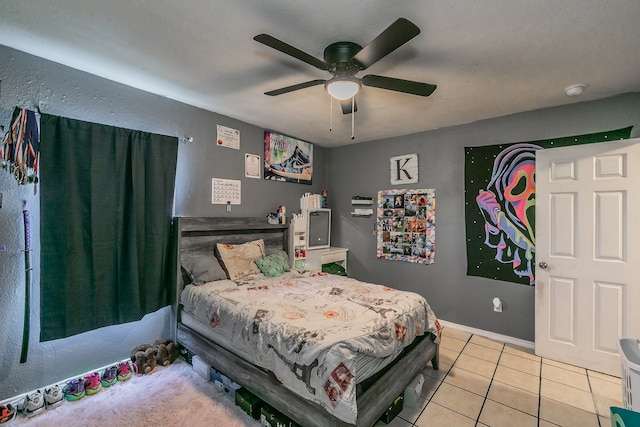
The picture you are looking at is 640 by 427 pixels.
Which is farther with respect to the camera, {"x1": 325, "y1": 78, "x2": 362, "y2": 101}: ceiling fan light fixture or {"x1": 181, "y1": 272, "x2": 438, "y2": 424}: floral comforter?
{"x1": 325, "y1": 78, "x2": 362, "y2": 101}: ceiling fan light fixture

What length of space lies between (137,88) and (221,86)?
2.60 ft

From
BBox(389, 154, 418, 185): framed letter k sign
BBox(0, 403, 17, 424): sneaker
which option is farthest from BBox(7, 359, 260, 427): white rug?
BBox(389, 154, 418, 185): framed letter k sign

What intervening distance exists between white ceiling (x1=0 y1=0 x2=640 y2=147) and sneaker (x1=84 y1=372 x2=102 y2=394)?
7.93ft

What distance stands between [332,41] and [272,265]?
2.23m

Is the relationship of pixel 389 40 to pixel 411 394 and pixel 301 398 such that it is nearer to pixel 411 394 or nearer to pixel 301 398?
pixel 301 398

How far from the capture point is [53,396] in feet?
6.57

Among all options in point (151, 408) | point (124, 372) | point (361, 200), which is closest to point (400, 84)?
point (361, 200)

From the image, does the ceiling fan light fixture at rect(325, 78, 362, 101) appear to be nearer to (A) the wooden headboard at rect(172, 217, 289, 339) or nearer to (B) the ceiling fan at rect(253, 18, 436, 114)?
(B) the ceiling fan at rect(253, 18, 436, 114)

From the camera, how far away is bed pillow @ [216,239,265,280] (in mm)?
2912

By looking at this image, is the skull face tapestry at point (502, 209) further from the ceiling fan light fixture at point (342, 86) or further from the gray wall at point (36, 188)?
the gray wall at point (36, 188)

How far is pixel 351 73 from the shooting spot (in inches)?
73.2

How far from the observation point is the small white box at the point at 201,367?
2.36m

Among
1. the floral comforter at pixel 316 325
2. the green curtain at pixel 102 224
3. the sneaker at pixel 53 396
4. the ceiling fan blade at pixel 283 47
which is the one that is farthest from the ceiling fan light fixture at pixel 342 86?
the sneaker at pixel 53 396

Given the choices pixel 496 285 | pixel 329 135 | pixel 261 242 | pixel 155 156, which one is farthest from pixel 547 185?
pixel 155 156
